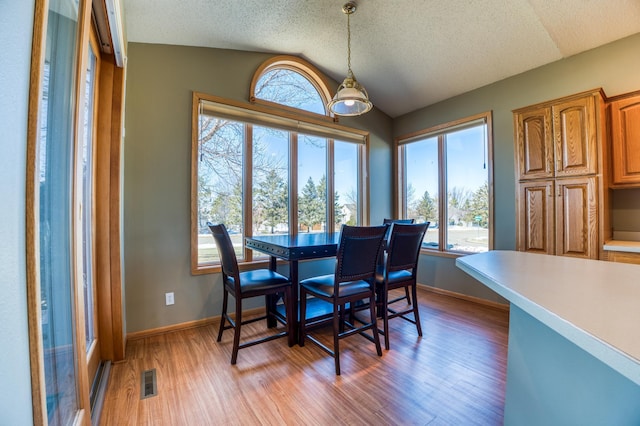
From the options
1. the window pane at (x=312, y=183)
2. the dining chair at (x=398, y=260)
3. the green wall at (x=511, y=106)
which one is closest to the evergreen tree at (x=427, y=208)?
the green wall at (x=511, y=106)

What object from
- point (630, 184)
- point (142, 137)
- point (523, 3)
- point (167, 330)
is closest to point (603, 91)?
point (630, 184)

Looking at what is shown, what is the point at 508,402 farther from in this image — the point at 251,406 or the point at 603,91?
the point at 603,91

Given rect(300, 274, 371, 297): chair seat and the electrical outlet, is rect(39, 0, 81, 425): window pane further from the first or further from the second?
the electrical outlet

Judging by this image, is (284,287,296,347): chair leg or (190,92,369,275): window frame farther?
(190,92,369,275): window frame

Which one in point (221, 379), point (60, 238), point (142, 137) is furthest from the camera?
point (142, 137)

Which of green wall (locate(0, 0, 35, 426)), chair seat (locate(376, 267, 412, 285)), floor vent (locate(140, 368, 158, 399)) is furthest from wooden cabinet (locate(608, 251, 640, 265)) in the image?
floor vent (locate(140, 368, 158, 399))

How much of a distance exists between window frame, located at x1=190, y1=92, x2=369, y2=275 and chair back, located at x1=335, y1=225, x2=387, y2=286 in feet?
4.60

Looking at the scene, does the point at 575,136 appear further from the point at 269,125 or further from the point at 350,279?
the point at 269,125

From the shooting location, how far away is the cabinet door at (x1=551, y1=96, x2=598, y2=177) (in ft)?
8.02

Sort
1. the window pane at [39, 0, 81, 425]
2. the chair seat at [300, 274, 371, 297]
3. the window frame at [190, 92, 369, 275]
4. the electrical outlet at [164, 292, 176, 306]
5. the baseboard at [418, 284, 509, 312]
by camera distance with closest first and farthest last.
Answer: the window pane at [39, 0, 81, 425] → the chair seat at [300, 274, 371, 297] → the electrical outlet at [164, 292, 176, 306] → the window frame at [190, 92, 369, 275] → the baseboard at [418, 284, 509, 312]

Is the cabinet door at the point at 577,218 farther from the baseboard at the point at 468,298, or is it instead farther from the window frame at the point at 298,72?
the window frame at the point at 298,72

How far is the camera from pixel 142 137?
2.58 meters

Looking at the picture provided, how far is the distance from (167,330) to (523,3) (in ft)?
14.1

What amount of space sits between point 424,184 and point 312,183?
5.59ft
